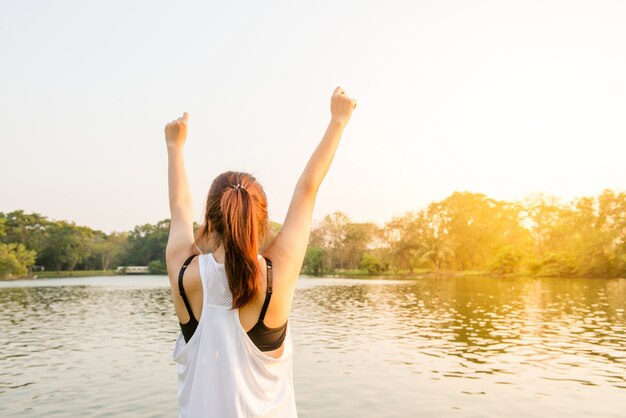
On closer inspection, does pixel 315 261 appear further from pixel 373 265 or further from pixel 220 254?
pixel 220 254

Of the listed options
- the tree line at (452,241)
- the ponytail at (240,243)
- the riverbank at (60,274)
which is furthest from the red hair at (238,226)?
the riverbank at (60,274)

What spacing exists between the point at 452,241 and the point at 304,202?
6074 centimetres

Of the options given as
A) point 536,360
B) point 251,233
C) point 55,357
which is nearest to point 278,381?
point 251,233

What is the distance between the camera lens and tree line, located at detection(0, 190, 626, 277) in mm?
51656

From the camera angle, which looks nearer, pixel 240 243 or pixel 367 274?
pixel 240 243

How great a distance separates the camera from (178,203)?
1.58 m

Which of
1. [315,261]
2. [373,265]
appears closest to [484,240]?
[373,265]

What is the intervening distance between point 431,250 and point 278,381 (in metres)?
58.8

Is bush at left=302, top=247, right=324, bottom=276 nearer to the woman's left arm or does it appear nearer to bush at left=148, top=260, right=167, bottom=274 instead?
bush at left=148, top=260, right=167, bottom=274

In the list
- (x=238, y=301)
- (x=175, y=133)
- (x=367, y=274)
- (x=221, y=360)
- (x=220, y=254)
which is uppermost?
(x=367, y=274)

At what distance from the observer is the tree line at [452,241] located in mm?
51656

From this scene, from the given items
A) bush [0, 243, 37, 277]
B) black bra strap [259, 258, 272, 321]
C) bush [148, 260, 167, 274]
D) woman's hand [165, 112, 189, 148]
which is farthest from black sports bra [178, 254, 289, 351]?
bush [148, 260, 167, 274]

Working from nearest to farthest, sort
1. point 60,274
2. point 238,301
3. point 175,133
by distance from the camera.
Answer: point 238,301 < point 175,133 < point 60,274

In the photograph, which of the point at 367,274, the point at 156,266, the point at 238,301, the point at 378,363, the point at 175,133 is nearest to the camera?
the point at 238,301
